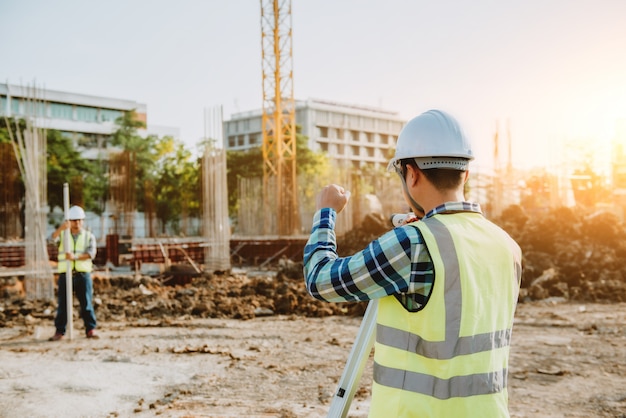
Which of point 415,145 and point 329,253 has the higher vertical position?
point 415,145

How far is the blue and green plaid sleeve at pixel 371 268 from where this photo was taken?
145 cm

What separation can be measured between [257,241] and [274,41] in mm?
19538

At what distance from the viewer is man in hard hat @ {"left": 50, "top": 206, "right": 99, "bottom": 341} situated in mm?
7395

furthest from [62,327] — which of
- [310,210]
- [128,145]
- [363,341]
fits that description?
[128,145]

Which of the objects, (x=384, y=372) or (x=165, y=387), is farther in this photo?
(x=165, y=387)

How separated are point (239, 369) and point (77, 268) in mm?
2934

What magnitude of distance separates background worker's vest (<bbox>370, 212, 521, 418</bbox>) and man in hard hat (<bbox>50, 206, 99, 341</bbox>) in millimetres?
6753

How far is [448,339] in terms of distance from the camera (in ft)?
4.74

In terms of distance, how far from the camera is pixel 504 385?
1603mm

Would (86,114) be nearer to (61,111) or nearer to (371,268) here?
(61,111)

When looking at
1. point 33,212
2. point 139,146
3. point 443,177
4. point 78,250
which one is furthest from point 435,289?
point 139,146

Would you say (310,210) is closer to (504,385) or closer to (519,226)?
(519,226)

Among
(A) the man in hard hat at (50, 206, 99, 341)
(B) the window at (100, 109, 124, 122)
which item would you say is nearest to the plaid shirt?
(A) the man in hard hat at (50, 206, 99, 341)

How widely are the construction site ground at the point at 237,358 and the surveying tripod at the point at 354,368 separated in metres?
2.92
